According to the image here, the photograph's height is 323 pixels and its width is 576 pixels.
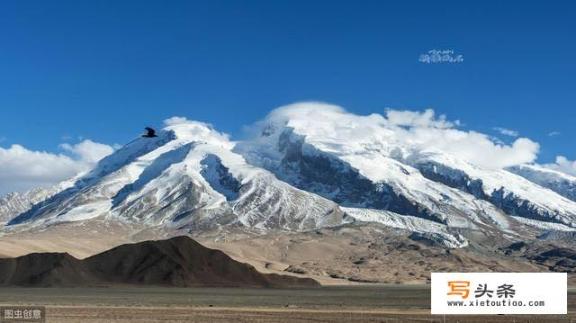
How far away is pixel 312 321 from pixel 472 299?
5201 cm

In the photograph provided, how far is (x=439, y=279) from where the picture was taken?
110ft

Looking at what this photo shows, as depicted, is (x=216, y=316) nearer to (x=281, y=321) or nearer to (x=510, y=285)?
(x=281, y=321)

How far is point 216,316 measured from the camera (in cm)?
9044

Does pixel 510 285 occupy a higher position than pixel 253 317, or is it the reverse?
pixel 510 285

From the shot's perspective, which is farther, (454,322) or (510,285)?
(454,322)

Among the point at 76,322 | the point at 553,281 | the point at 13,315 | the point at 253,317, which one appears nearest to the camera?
the point at 553,281

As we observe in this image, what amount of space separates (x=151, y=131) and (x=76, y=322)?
865 inches

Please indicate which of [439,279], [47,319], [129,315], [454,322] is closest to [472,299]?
[439,279]

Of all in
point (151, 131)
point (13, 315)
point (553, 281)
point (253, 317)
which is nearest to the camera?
point (553, 281)

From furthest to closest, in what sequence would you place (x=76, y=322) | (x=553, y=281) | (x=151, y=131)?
(x=76, y=322) → (x=151, y=131) → (x=553, y=281)

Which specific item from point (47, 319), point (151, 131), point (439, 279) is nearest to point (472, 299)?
point (439, 279)

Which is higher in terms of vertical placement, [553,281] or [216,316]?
[553,281]

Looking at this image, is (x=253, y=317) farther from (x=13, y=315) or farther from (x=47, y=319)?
(x=13, y=315)

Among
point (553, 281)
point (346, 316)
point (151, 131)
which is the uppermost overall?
point (151, 131)
